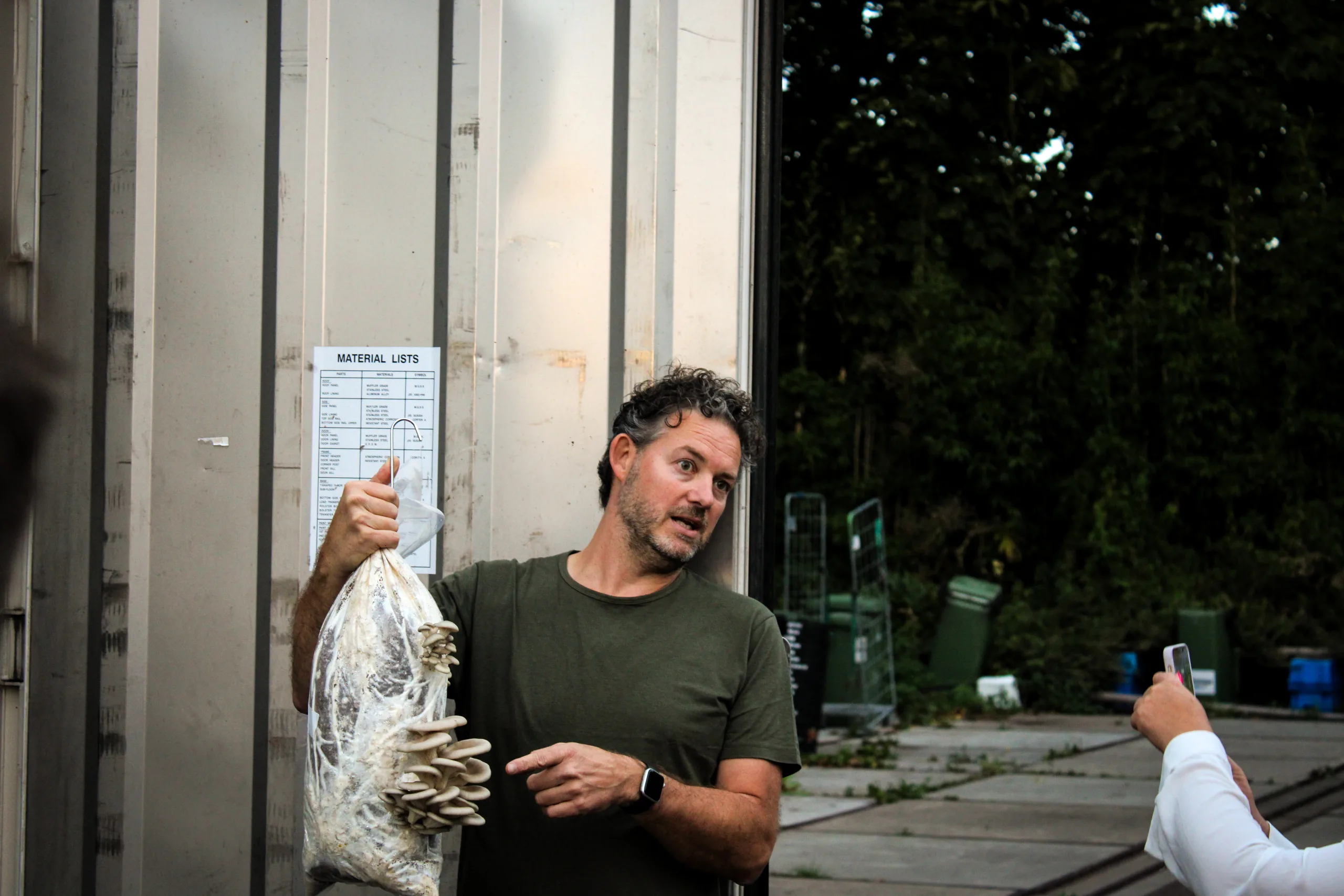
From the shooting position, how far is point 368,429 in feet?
9.50

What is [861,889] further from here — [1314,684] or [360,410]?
[1314,684]

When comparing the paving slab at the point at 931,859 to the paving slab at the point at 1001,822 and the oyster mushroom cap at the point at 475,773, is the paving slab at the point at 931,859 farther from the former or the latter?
the oyster mushroom cap at the point at 475,773

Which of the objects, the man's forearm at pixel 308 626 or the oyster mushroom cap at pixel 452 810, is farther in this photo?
the man's forearm at pixel 308 626

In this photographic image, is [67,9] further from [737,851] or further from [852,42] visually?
[852,42]

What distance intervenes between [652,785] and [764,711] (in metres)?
0.37

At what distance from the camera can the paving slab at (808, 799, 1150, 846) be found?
7285mm

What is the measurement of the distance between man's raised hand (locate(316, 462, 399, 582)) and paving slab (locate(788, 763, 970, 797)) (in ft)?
21.2

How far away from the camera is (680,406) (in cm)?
271

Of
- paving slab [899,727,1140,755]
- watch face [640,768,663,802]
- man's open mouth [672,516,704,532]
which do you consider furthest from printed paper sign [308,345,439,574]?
paving slab [899,727,1140,755]

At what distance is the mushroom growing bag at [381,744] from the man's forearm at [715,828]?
1.14 ft

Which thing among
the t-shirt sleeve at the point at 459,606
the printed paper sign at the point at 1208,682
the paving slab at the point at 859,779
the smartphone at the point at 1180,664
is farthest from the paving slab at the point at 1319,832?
the t-shirt sleeve at the point at 459,606

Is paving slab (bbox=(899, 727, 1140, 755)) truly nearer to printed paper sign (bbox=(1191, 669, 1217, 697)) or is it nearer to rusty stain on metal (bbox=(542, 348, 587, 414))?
printed paper sign (bbox=(1191, 669, 1217, 697))

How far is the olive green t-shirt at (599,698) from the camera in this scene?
8.30ft

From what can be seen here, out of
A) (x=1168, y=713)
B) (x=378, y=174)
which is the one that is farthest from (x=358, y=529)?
(x=1168, y=713)
